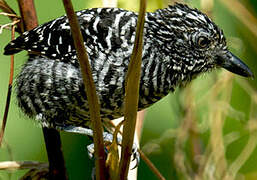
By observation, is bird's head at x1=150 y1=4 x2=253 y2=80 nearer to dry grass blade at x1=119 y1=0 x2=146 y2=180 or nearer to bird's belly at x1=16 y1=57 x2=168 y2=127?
bird's belly at x1=16 y1=57 x2=168 y2=127

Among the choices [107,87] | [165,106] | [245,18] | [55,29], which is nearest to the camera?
[107,87]

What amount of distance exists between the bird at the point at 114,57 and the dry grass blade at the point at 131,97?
0.65 metres

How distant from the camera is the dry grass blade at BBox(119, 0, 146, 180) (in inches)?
47.4

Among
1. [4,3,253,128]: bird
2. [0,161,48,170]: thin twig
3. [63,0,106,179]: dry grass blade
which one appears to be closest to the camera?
[63,0,106,179]: dry grass blade

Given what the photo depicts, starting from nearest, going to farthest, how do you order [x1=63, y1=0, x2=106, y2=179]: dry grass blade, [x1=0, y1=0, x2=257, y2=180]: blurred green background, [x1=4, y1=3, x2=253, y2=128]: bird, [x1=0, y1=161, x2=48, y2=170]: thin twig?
[x1=63, y1=0, x2=106, y2=179]: dry grass blade, [x1=0, y1=161, x2=48, y2=170]: thin twig, [x1=4, y1=3, x2=253, y2=128]: bird, [x1=0, y1=0, x2=257, y2=180]: blurred green background

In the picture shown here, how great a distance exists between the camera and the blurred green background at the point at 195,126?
2.29 meters

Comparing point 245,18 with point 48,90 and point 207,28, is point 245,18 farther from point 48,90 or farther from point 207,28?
point 48,90

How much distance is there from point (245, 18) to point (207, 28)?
1.35 ft

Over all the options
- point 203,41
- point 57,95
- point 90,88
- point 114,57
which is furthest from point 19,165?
point 203,41

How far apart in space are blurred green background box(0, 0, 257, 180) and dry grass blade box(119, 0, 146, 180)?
88 centimetres

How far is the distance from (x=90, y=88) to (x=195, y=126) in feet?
4.47

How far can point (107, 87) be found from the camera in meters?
2.01

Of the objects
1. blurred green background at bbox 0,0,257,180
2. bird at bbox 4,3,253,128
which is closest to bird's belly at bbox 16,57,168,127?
bird at bbox 4,3,253,128

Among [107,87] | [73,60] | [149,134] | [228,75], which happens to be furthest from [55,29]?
[228,75]
